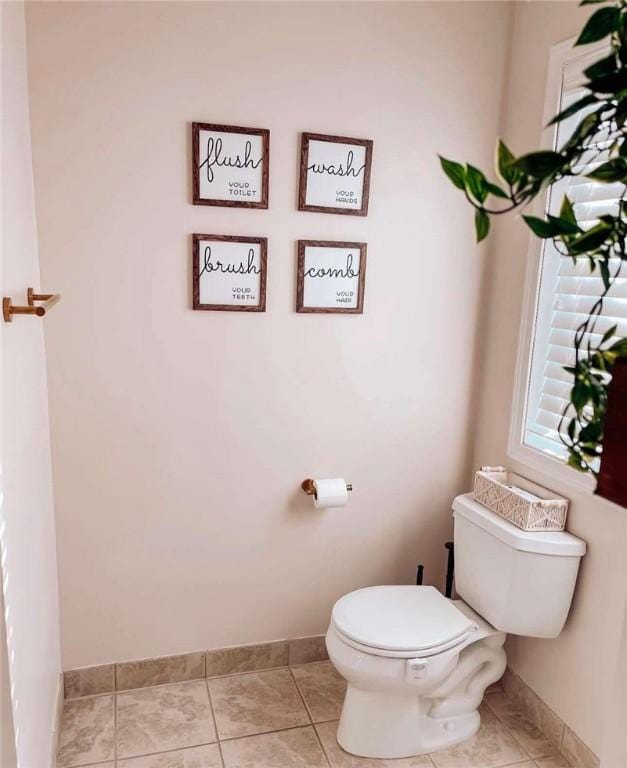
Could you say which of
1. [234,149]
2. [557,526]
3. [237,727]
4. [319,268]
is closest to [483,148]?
[319,268]

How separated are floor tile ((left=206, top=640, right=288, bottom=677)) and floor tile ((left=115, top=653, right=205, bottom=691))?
0.15 feet

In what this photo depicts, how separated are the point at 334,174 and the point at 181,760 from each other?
1.94 meters

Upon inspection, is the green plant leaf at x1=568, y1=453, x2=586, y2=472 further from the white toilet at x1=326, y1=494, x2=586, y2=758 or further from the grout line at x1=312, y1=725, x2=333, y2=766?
the grout line at x1=312, y1=725, x2=333, y2=766

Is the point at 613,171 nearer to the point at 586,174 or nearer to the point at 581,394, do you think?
the point at 586,174

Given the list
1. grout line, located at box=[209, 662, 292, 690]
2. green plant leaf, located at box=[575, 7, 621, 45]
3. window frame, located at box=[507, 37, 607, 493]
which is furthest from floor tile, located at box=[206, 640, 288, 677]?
green plant leaf, located at box=[575, 7, 621, 45]

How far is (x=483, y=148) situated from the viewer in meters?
2.25

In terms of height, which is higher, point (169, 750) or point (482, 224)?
point (482, 224)

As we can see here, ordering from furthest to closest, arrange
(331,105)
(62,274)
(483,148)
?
(483,148), (331,105), (62,274)

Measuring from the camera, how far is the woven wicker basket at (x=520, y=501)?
196 cm

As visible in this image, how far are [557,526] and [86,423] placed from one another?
61.0 inches

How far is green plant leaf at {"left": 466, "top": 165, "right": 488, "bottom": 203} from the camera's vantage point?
0.70 metres

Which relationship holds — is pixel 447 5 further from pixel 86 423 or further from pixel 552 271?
pixel 86 423

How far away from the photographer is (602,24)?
66 cm

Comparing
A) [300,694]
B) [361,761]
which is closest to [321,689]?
[300,694]
